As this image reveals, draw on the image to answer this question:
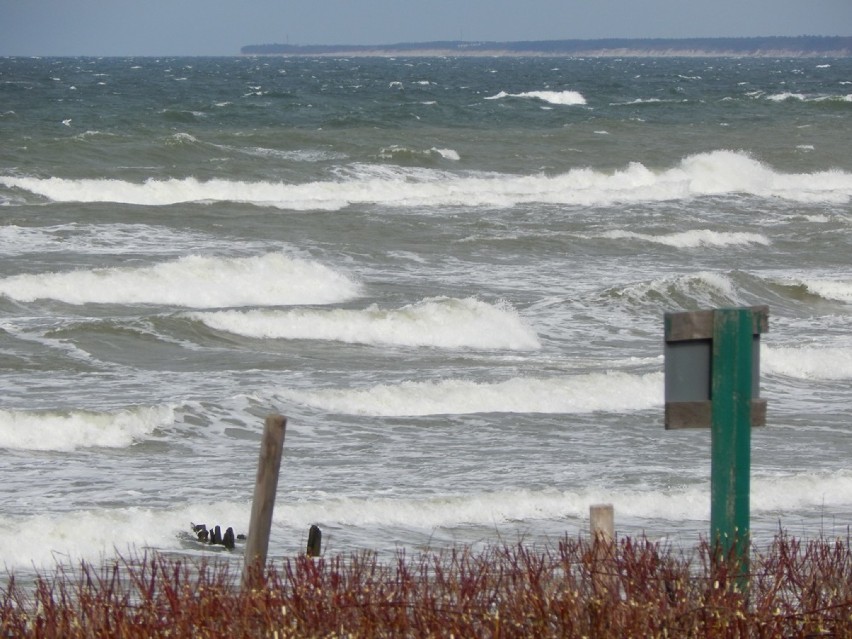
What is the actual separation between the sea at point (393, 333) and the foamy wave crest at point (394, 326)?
0.04 meters

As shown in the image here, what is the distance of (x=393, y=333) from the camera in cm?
1738

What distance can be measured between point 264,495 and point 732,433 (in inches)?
69.4

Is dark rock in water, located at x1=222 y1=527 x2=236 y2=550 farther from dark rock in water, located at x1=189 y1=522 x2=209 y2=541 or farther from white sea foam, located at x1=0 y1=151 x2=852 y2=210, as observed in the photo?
white sea foam, located at x1=0 y1=151 x2=852 y2=210

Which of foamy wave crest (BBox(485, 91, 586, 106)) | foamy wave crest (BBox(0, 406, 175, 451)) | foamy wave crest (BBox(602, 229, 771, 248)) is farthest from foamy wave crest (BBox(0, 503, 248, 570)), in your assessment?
foamy wave crest (BBox(485, 91, 586, 106))

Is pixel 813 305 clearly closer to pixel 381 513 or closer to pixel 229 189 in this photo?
pixel 381 513

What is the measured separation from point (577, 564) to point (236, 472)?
5.47 meters

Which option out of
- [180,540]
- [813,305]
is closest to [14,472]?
[180,540]

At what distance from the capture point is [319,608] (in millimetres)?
4719

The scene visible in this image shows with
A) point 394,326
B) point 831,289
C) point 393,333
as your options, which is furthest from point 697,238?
point 393,333

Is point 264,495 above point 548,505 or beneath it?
above

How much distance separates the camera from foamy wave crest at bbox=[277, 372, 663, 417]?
42.3 feet

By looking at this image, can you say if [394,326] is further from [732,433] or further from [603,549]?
[732,433]

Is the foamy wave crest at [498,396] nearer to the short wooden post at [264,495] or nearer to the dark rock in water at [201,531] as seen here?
the dark rock in water at [201,531]

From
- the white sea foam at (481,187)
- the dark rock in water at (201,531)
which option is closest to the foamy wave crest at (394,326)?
the dark rock in water at (201,531)
